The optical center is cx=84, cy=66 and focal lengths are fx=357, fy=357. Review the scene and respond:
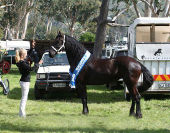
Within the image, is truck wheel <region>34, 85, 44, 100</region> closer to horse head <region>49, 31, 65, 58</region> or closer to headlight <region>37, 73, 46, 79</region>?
headlight <region>37, 73, 46, 79</region>

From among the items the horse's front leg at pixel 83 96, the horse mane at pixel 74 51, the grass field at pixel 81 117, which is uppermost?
the horse mane at pixel 74 51

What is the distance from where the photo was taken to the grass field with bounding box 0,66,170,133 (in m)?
7.91

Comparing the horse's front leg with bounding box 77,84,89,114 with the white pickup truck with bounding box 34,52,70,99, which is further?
the white pickup truck with bounding box 34,52,70,99

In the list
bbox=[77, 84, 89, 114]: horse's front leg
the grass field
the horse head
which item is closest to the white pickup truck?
the grass field

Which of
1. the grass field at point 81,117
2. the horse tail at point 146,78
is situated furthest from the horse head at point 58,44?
the horse tail at point 146,78

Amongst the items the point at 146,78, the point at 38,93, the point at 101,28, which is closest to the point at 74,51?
the point at 146,78

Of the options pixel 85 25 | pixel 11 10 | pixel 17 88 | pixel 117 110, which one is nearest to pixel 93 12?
pixel 85 25

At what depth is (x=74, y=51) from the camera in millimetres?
10047

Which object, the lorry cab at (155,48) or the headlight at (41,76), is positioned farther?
the headlight at (41,76)

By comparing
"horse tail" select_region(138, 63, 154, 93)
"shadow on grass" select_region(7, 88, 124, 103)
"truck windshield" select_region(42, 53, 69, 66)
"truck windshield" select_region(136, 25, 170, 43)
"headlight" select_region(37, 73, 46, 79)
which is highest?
"truck windshield" select_region(136, 25, 170, 43)

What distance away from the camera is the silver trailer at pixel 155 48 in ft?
42.0

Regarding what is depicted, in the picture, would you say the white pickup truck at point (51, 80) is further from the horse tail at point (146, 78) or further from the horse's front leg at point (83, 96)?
the horse tail at point (146, 78)

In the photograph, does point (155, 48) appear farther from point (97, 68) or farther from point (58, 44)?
point (58, 44)

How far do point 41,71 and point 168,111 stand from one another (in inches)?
199
